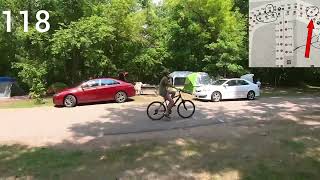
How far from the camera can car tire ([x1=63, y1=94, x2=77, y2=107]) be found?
21.1m

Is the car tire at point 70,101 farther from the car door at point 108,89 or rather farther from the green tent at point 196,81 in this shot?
the green tent at point 196,81

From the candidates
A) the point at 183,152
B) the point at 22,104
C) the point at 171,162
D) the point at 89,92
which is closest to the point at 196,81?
the point at 89,92

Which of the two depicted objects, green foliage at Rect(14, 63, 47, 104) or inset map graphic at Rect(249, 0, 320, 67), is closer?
green foliage at Rect(14, 63, 47, 104)

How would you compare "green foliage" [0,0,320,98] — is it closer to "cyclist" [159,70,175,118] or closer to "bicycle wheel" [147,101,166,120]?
"bicycle wheel" [147,101,166,120]

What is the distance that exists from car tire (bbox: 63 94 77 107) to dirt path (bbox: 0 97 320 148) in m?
0.68

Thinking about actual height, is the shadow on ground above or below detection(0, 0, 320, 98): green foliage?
below

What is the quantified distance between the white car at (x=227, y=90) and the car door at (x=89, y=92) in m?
5.27

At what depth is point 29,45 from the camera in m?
26.1

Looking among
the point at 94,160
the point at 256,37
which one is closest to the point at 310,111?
the point at 256,37

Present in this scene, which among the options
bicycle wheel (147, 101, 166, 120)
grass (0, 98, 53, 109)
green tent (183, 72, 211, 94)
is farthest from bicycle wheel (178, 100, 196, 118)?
grass (0, 98, 53, 109)

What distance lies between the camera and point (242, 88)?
75.0 feet

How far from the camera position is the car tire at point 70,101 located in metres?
21.1

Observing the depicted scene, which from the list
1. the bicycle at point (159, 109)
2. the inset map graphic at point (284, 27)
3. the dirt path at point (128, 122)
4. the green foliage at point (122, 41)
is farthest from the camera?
the green foliage at point (122, 41)

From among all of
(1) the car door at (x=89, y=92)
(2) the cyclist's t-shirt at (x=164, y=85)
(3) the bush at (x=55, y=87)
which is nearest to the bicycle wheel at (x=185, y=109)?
(2) the cyclist's t-shirt at (x=164, y=85)
